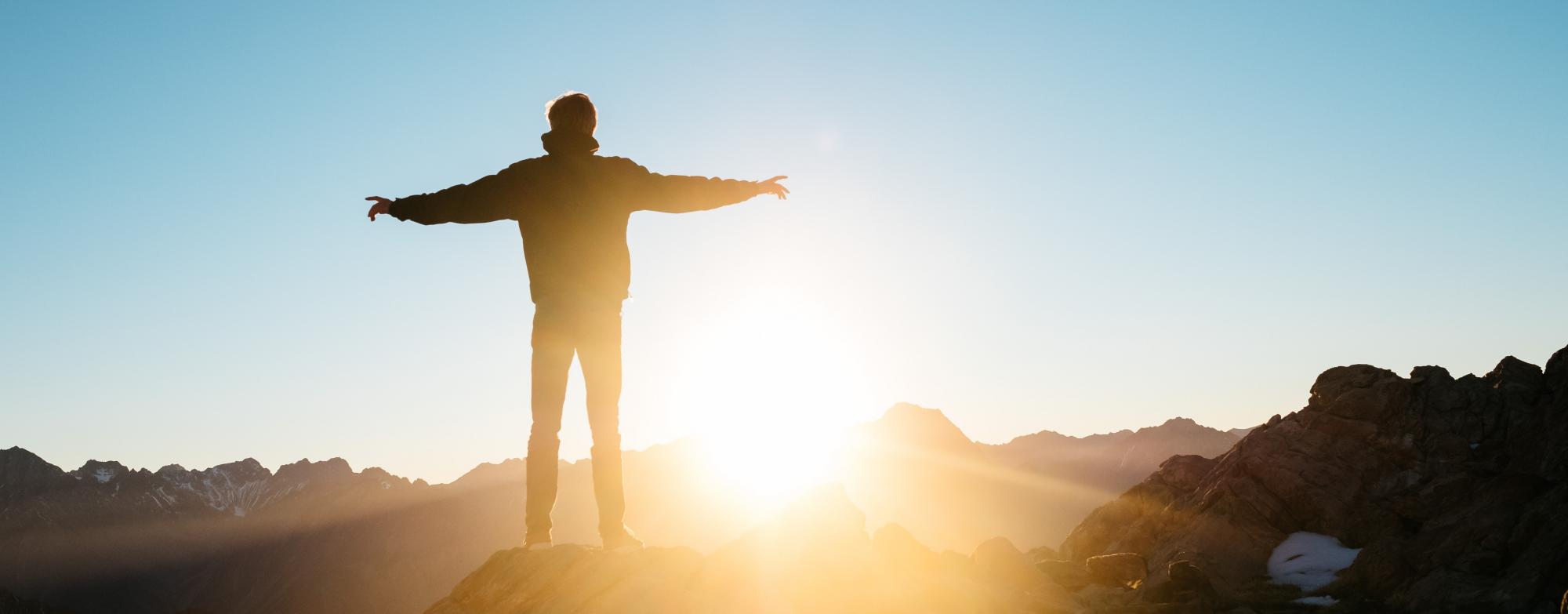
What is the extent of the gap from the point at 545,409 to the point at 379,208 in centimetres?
332

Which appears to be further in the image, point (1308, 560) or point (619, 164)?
point (1308, 560)

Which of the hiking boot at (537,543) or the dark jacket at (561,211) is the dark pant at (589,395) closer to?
the hiking boot at (537,543)

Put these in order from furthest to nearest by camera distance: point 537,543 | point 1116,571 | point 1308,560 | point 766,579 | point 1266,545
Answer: point 1266,545 → point 1308,560 → point 1116,571 → point 537,543 → point 766,579

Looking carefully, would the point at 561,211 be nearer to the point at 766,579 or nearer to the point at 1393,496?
A: the point at 766,579

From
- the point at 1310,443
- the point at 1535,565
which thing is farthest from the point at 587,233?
the point at 1310,443

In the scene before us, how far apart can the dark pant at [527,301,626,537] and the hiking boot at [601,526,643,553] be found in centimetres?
8

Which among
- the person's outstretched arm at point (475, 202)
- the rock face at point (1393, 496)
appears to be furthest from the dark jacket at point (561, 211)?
the rock face at point (1393, 496)

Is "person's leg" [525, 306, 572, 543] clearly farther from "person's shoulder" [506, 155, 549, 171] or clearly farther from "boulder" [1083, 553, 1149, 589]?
"boulder" [1083, 553, 1149, 589]

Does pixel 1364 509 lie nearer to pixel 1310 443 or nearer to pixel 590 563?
pixel 1310 443

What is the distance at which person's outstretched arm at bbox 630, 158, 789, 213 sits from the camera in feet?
37.7

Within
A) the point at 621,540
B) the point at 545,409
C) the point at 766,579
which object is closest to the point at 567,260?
the point at 545,409

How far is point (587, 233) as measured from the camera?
10977mm

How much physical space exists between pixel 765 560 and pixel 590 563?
196 cm

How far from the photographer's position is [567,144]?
1116 centimetres
